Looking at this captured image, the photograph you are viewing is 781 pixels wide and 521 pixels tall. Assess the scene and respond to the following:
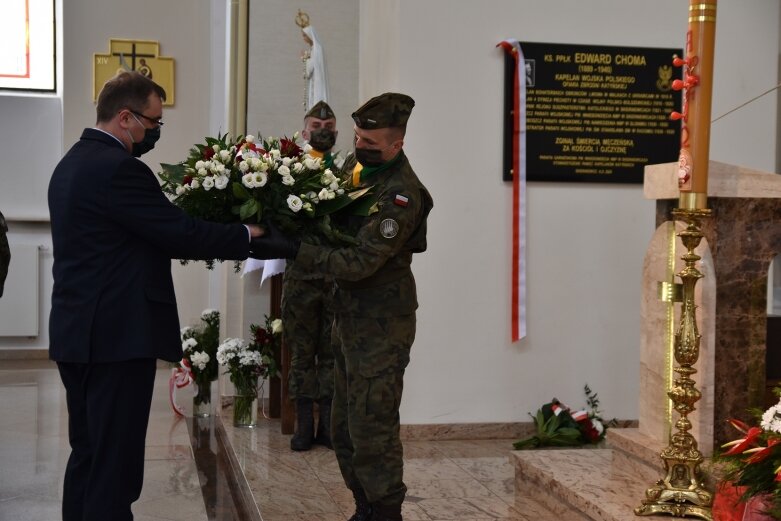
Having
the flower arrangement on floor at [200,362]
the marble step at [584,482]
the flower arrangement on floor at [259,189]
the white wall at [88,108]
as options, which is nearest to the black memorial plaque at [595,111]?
the marble step at [584,482]

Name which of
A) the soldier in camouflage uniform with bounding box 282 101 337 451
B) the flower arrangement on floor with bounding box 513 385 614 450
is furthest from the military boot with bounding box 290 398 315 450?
the flower arrangement on floor with bounding box 513 385 614 450

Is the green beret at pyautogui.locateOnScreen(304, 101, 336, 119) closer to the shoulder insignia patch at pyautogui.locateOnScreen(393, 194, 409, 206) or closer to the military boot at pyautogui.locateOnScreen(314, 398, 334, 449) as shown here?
the military boot at pyautogui.locateOnScreen(314, 398, 334, 449)

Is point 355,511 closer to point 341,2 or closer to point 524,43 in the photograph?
point 524,43

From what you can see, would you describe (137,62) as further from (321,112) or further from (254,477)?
(254,477)

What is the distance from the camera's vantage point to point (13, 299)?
9.80 m

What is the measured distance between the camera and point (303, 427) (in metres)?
5.39

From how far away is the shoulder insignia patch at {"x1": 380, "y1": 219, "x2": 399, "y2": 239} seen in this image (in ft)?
11.4

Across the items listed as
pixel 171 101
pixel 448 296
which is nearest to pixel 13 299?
pixel 171 101

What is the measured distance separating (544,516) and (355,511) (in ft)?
2.53

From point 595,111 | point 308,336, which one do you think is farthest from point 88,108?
point 595,111

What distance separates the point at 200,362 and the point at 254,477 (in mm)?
2003

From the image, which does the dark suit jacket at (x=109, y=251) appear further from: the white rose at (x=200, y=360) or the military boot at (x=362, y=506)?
the white rose at (x=200, y=360)

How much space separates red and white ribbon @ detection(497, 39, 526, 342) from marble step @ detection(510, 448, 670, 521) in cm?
134

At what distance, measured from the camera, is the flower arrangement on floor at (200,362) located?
6.75 meters
